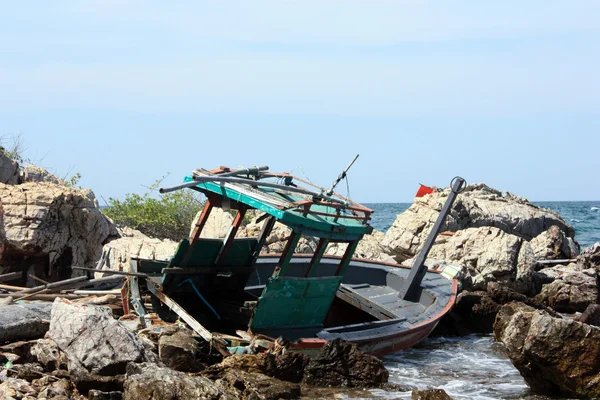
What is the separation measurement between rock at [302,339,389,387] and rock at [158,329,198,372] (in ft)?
5.36

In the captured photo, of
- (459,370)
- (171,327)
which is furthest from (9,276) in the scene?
(459,370)

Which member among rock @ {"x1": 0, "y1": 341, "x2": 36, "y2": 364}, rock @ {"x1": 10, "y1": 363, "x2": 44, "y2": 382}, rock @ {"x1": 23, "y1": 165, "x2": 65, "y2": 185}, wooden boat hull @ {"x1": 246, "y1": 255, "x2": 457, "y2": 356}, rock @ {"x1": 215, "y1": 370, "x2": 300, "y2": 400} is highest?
rock @ {"x1": 23, "y1": 165, "x2": 65, "y2": 185}

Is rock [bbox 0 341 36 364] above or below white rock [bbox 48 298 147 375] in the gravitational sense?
below

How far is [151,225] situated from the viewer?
21.6 m

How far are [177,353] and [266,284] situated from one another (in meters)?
2.56

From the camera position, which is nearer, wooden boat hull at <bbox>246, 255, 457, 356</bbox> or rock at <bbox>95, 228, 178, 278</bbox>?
wooden boat hull at <bbox>246, 255, 457, 356</bbox>

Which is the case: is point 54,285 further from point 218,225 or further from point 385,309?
point 218,225

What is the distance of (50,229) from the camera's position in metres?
13.2

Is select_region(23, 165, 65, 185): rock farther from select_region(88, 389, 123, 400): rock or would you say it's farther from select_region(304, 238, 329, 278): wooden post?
select_region(88, 389, 123, 400): rock

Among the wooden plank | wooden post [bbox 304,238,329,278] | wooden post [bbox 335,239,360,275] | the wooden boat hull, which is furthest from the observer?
wooden post [bbox 335,239,360,275]

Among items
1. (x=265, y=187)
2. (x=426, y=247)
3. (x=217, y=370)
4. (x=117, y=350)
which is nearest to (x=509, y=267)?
(x=426, y=247)

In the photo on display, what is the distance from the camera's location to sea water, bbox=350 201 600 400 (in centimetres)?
1005

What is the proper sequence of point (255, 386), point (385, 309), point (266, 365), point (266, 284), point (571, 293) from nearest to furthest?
1. point (255, 386)
2. point (266, 365)
3. point (266, 284)
4. point (385, 309)
5. point (571, 293)

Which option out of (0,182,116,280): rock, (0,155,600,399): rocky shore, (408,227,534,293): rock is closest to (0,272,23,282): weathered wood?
(0,155,600,399): rocky shore
